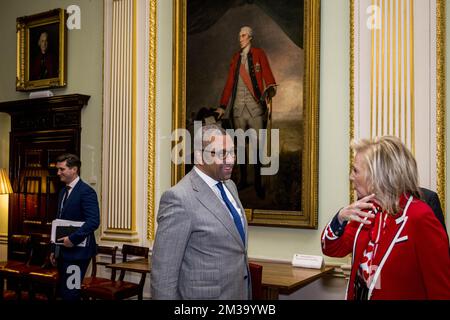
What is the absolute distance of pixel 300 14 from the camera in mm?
5223

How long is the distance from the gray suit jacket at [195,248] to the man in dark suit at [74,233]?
2.80 meters

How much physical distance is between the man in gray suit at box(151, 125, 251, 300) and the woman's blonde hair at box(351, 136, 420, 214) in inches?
35.0

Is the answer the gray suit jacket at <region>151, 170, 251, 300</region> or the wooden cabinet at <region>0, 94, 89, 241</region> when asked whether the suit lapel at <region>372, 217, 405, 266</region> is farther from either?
the wooden cabinet at <region>0, 94, 89, 241</region>

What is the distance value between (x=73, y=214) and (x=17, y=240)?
2.55 m

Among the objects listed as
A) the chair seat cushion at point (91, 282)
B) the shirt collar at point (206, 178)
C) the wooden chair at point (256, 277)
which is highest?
the shirt collar at point (206, 178)

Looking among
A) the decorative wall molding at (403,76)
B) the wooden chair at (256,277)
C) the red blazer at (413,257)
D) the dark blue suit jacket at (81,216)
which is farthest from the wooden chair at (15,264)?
the red blazer at (413,257)

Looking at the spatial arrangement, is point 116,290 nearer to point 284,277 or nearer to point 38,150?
point 284,277

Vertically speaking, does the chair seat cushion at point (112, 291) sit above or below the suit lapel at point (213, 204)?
below

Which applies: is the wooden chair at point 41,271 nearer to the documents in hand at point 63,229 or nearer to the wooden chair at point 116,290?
the wooden chair at point 116,290

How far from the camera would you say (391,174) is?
2096 millimetres

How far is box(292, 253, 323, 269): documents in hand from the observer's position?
474cm

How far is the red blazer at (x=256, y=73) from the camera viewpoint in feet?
17.7
